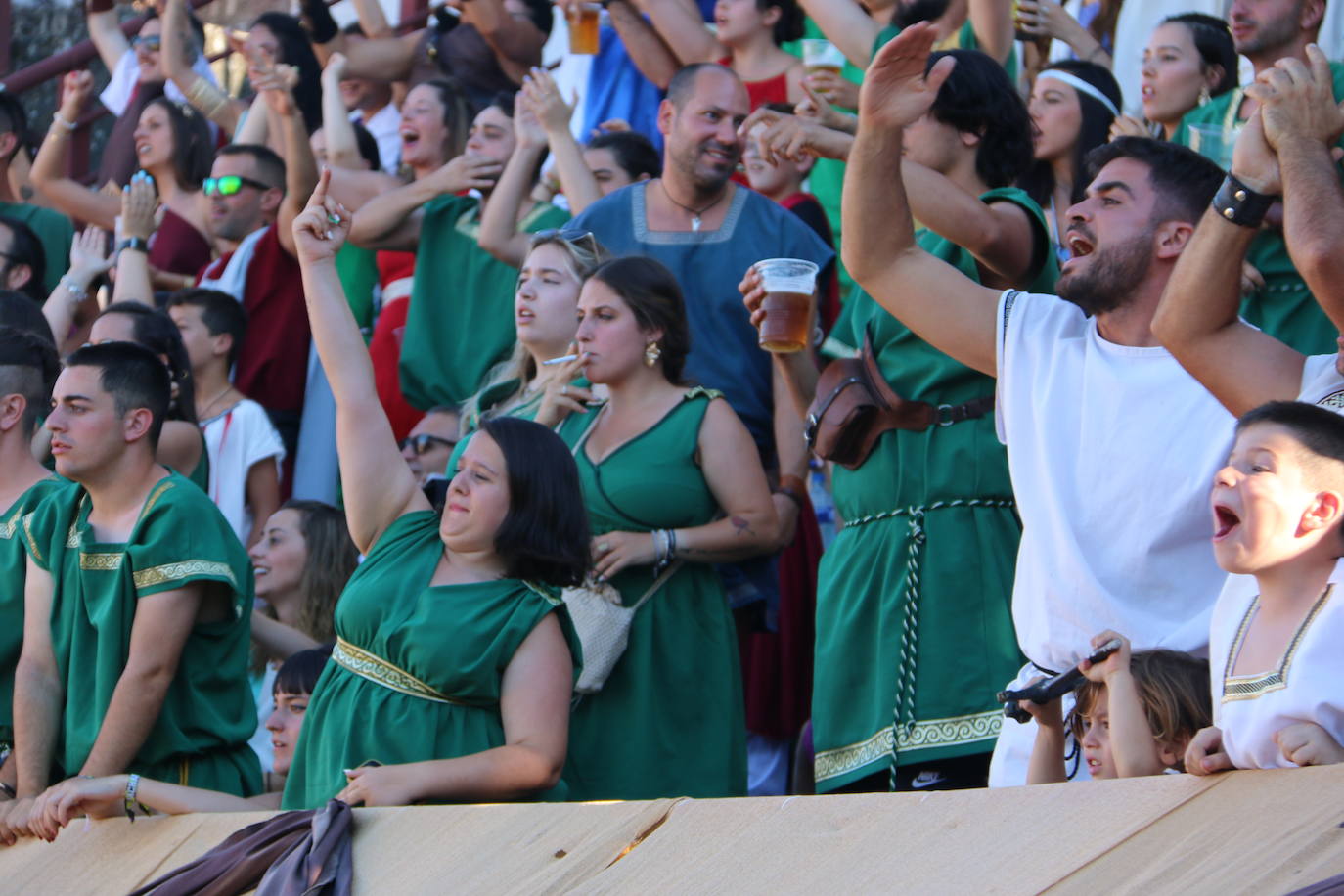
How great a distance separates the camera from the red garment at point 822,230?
20.1 feet

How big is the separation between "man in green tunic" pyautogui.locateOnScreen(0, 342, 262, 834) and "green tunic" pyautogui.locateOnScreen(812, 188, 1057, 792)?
147cm

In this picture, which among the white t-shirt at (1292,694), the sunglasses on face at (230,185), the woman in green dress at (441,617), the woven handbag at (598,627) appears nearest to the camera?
the white t-shirt at (1292,694)

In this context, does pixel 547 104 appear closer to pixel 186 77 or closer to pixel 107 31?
pixel 186 77

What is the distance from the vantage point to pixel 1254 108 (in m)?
4.25

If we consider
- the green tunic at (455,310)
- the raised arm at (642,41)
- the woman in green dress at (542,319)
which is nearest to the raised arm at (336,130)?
the green tunic at (455,310)

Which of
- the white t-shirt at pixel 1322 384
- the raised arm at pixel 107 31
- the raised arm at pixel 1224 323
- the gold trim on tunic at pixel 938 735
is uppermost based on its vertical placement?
the raised arm at pixel 107 31

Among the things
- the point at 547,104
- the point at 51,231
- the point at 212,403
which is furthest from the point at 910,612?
the point at 51,231

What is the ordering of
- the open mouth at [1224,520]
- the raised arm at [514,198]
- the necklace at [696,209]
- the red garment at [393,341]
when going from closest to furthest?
the open mouth at [1224,520] < the necklace at [696,209] < the raised arm at [514,198] < the red garment at [393,341]

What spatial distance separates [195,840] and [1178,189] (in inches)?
87.5

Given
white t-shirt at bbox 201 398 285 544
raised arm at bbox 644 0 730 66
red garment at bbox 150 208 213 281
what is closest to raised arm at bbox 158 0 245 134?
red garment at bbox 150 208 213 281

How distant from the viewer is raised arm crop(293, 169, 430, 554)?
13.9 feet

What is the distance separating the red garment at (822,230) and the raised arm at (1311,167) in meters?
2.92

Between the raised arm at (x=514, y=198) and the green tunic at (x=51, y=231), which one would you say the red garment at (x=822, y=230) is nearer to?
the raised arm at (x=514, y=198)

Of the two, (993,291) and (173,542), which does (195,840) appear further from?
(993,291)
